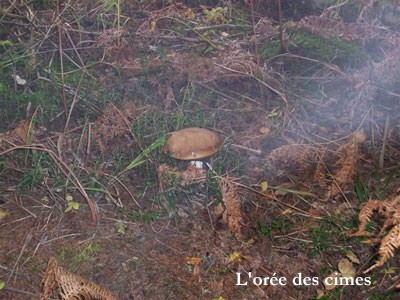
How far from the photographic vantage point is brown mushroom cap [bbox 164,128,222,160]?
2.86 metres

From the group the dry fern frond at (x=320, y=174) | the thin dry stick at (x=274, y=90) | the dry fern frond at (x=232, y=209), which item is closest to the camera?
the dry fern frond at (x=232, y=209)

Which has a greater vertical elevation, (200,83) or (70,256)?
(200,83)

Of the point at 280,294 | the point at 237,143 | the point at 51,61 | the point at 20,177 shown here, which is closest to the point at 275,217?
the point at 280,294

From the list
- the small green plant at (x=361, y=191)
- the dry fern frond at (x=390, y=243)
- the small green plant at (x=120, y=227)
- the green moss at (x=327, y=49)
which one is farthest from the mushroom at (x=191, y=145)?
the green moss at (x=327, y=49)

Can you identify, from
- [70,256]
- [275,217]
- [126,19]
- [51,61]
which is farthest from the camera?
[126,19]

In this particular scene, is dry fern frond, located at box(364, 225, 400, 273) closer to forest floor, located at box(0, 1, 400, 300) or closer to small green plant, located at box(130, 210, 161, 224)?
forest floor, located at box(0, 1, 400, 300)

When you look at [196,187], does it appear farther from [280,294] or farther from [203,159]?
[280,294]

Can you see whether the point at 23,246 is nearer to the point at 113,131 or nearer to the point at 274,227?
the point at 113,131

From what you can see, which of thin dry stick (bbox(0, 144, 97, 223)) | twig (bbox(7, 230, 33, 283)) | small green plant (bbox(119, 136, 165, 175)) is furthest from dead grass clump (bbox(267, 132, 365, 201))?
twig (bbox(7, 230, 33, 283))

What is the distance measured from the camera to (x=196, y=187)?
9.57ft

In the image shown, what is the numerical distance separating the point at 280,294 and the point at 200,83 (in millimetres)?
2000

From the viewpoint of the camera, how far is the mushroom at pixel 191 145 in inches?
112

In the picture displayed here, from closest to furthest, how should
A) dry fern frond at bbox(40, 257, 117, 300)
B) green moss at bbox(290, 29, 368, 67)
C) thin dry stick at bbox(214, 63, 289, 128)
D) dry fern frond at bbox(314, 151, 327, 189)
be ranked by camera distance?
dry fern frond at bbox(40, 257, 117, 300), dry fern frond at bbox(314, 151, 327, 189), thin dry stick at bbox(214, 63, 289, 128), green moss at bbox(290, 29, 368, 67)

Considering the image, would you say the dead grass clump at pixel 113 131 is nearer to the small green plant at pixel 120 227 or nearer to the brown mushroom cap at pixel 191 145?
the brown mushroom cap at pixel 191 145
